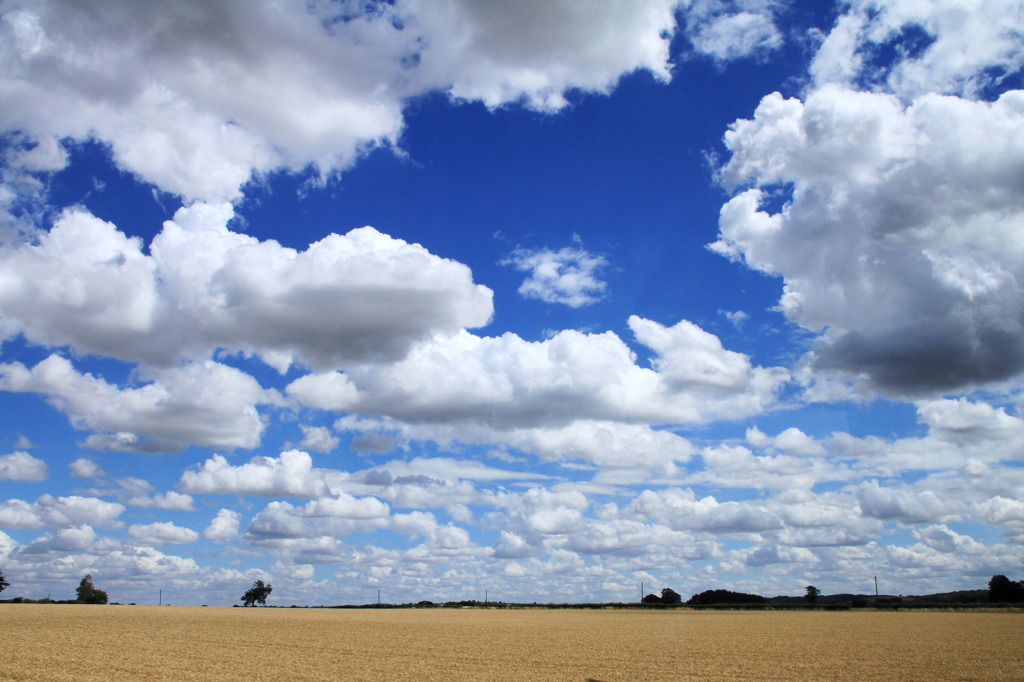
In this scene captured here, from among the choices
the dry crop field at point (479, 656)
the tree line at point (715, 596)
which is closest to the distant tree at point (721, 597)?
the tree line at point (715, 596)

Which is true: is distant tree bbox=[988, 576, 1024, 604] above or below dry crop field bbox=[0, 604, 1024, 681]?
below

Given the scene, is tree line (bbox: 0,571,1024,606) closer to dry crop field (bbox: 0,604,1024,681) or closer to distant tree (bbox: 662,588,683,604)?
distant tree (bbox: 662,588,683,604)

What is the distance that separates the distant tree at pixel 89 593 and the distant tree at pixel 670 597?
14097 cm

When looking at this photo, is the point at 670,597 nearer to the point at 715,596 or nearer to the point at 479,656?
the point at 715,596

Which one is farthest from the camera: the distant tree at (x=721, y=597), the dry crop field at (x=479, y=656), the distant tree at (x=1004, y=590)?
the distant tree at (x=721, y=597)

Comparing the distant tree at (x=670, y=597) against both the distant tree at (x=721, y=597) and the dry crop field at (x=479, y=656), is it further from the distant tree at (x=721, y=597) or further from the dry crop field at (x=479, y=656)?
the dry crop field at (x=479, y=656)

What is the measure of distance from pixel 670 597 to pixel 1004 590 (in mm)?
74693

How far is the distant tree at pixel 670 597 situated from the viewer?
17952cm

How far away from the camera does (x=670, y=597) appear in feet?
601

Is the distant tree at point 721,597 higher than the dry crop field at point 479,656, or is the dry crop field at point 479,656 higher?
the dry crop field at point 479,656

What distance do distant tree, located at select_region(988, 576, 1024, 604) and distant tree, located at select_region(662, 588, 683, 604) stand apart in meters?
70.6

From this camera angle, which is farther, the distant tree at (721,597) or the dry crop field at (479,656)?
the distant tree at (721,597)

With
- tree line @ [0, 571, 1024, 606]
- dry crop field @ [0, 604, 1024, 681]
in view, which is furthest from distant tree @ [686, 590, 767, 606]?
dry crop field @ [0, 604, 1024, 681]

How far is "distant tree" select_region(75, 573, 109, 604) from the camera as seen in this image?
179m
